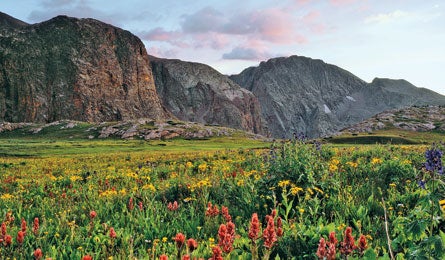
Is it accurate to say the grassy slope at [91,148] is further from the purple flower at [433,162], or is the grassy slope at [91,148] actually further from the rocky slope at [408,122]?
the rocky slope at [408,122]

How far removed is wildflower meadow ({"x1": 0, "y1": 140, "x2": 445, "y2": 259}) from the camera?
3.92 metres

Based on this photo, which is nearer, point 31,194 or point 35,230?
point 35,230

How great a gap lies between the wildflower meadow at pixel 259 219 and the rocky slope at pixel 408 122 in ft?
536

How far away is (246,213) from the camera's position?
773 centimetres

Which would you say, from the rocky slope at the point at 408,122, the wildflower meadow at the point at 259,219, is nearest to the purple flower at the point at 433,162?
the wildflower meadow at the point at 259,219

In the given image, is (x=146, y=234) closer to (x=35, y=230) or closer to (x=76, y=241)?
(x=76, y=241)

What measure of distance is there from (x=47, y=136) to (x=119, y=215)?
469ft

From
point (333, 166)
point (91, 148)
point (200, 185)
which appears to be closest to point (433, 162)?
point (200, 185)

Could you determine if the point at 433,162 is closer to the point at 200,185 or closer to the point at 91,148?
the point at 200,185

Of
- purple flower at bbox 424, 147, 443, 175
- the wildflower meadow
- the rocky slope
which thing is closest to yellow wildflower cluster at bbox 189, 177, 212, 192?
the wildflower meadow

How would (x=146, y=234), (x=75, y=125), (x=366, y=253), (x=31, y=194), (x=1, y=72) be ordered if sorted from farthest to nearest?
(x=1, y=72), (x=75, y=125), (x=31, y=194), (x=146, y=234), (x=366, y=253)

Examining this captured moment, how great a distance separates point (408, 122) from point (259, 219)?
187046 millimetres

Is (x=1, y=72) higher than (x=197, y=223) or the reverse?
higher

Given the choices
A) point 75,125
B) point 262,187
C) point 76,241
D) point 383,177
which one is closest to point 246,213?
point 262,187
